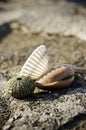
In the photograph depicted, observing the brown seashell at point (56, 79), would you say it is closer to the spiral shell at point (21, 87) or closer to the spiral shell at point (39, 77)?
the spiral shell at point (39, 77)

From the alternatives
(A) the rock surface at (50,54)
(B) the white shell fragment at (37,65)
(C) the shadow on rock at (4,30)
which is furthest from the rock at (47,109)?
(C) the shadow on rock at (4,30)

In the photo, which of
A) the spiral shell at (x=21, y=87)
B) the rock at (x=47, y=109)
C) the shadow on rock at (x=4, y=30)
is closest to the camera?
the rock at (x=47, y=109)

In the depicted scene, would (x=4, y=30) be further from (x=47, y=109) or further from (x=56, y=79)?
(x=47, y=109)

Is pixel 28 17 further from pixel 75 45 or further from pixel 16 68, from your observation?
pixel 16 68

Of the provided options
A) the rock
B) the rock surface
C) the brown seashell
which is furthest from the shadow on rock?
the rock

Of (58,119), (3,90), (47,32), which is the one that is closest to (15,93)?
(3,90)

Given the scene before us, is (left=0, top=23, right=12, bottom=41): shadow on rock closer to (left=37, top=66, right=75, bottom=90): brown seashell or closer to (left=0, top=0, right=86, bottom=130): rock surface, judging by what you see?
(left=0, top=0, right=86, bottom=130): rock surface

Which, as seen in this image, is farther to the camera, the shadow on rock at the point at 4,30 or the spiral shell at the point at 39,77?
the shadow on rock at the point at 4,30
